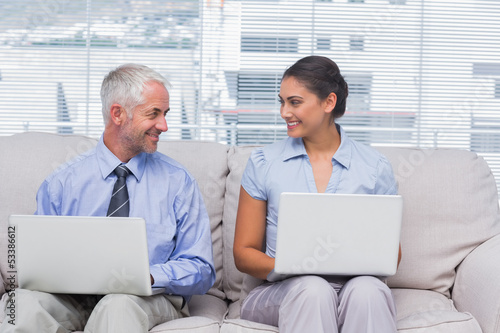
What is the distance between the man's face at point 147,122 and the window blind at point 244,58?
5.25 ft

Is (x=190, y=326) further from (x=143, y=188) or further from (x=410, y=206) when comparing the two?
(x=410, y=206)

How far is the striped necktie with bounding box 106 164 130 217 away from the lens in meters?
1.80

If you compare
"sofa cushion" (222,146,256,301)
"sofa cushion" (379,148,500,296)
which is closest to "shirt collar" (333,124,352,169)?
"sofa cushion" (379,148,500,296)

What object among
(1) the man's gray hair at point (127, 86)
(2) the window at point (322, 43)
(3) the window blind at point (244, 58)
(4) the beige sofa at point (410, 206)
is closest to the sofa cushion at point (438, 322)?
(4) the beige sofa at point (410, 206)

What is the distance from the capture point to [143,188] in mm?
1847

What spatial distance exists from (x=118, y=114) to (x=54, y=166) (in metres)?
0.40

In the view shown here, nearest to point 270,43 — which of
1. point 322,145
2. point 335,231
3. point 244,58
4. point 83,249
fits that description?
point 244,58

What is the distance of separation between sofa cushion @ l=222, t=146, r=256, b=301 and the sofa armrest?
737mm

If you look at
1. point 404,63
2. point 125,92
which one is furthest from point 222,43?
point 125,92

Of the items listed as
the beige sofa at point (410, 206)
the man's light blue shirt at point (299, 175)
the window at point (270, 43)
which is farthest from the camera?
the window at point (270, 43)

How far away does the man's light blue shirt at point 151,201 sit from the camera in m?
1.79

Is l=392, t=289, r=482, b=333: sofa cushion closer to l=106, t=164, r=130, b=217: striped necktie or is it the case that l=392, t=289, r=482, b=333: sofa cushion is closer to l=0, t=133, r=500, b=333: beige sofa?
l=0, t=133, r=500, b=333: beige sofa

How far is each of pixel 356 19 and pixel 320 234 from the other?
2.27 metres

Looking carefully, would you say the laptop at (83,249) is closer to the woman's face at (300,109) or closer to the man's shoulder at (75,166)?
the man's shoulder at (75,166)
